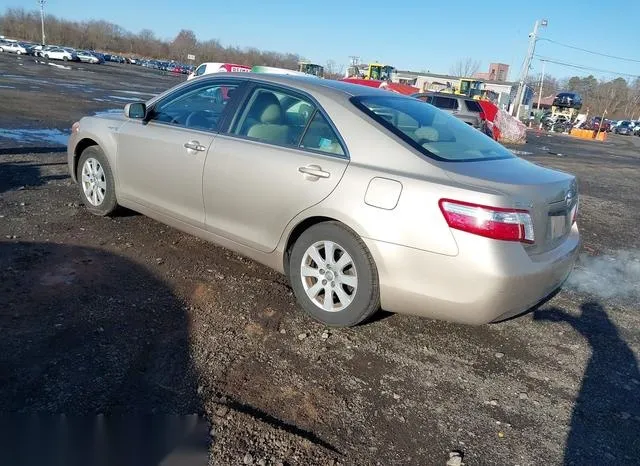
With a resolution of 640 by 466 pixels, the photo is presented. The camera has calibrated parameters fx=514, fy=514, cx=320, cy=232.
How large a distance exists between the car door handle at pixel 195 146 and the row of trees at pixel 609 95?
104 metres

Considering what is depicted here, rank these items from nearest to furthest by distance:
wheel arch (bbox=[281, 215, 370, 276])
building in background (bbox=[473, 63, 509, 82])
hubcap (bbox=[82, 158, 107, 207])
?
wheel arch (bbox=[281, 215, 370, 276]) → hubcap (bbox=[82, 158, 107, 207]) → building in background (bbox=[473, 63, 509, 82])

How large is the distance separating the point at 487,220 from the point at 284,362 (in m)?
1.46

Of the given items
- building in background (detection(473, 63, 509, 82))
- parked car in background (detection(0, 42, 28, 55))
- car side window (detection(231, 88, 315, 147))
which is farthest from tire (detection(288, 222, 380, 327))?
building in background (detection(473, 63, 509, 82))

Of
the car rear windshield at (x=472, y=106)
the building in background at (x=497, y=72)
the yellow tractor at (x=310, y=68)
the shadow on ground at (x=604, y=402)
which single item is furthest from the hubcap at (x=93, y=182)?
the building in background at (x=497, y=72)

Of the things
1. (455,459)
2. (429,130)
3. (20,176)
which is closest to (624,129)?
(429,130)

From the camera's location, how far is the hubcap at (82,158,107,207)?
518 centimetres

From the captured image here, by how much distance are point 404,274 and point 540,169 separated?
142 centimetres

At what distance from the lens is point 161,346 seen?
123 inches

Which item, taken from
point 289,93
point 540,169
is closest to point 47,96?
point 289,93

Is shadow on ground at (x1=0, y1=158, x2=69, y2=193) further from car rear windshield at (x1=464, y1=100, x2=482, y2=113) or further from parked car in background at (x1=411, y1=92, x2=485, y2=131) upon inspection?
car rear windshield at (x1=464, y1=100, x2=482, y2=113)

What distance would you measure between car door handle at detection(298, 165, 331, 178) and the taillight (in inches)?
32.9

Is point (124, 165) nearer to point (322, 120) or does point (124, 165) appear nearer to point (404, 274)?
point (322, 120)

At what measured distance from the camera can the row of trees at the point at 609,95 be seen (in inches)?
3942

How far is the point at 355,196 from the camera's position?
130 inches
